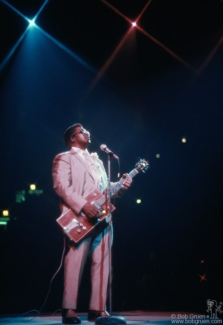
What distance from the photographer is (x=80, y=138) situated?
4785 millimetres

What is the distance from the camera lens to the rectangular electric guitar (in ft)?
13.5

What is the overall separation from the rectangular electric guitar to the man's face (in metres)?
0.75

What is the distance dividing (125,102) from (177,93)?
1.23 m

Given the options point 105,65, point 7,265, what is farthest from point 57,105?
point 7,265

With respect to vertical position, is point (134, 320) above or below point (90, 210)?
below

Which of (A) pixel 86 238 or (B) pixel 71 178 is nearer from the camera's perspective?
(A) pixel 86 238

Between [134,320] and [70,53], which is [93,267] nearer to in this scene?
[134,320]

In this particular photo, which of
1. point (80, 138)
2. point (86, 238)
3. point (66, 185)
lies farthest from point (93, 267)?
point (80, 138)

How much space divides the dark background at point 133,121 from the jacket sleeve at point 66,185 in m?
3.66

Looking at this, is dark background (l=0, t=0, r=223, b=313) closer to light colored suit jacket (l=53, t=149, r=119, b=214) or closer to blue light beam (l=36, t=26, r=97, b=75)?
blue light beam (l=36, t=26, r=97, b=75)

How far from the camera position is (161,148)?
9844 millimetres

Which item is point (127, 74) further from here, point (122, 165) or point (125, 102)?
point (122, 165)

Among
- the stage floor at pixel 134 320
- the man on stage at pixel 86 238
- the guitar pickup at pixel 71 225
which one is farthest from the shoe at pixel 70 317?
the guitar pickup at pixel 71 225

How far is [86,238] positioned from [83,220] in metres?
0.21
